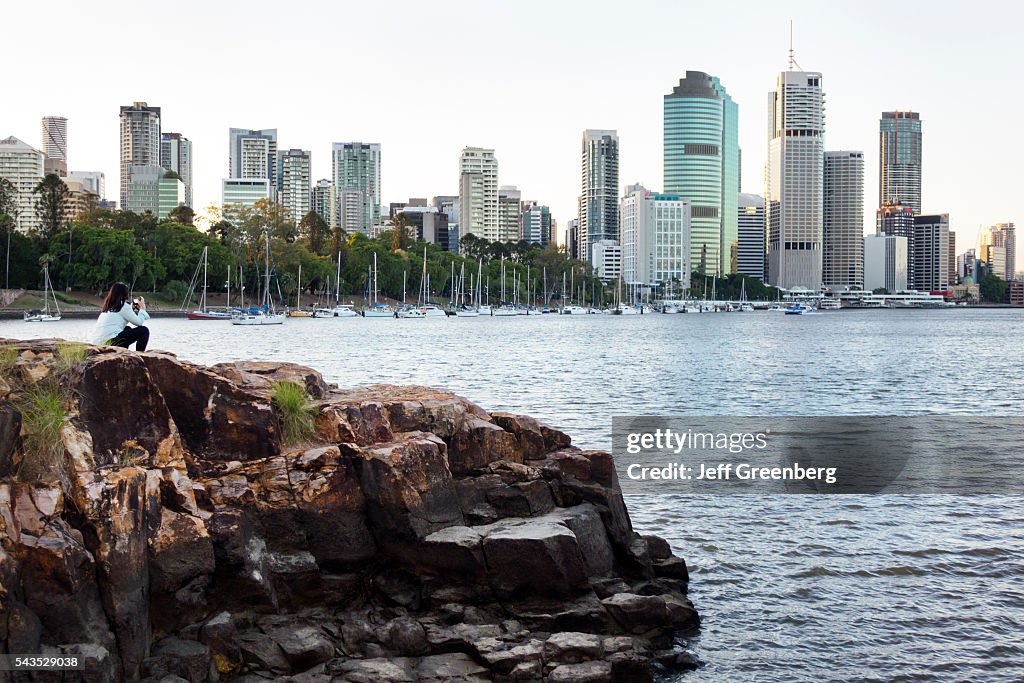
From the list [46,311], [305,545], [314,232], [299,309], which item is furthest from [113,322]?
[314,232]

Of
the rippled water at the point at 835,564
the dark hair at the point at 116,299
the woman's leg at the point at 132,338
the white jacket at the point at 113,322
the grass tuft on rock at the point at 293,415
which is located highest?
the dark hair at the point at 116,299

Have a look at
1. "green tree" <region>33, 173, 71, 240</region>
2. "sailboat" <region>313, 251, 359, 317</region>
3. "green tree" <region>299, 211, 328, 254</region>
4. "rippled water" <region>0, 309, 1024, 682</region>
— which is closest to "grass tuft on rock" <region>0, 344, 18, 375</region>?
"rippled water" <region>0, 309, 1024, 682</region>

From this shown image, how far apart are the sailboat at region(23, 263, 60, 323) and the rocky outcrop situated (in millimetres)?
108064

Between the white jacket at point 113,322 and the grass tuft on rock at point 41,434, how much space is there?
3449mm

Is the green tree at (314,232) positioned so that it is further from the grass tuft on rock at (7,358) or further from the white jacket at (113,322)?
the grass tuft on rock at (7,358)

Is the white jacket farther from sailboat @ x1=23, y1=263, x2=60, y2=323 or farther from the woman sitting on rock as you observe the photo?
sailboat @ x1=23, y1=263, x2=60, y2=323

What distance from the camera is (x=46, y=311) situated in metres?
116

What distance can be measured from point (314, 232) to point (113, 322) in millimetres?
180289

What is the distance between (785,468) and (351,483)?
16.6 meters

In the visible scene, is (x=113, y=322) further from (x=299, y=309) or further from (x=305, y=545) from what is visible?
(x=299, y=309)

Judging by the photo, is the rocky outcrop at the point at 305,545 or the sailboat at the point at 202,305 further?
the sailboat at the point at 202,305

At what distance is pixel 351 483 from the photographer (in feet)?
47.0

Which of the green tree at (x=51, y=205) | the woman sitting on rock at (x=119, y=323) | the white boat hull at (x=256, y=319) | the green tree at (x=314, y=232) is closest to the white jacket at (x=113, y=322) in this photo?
the woman sitting on rock at (x=119, y=323)

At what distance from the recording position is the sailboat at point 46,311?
4476 inches
